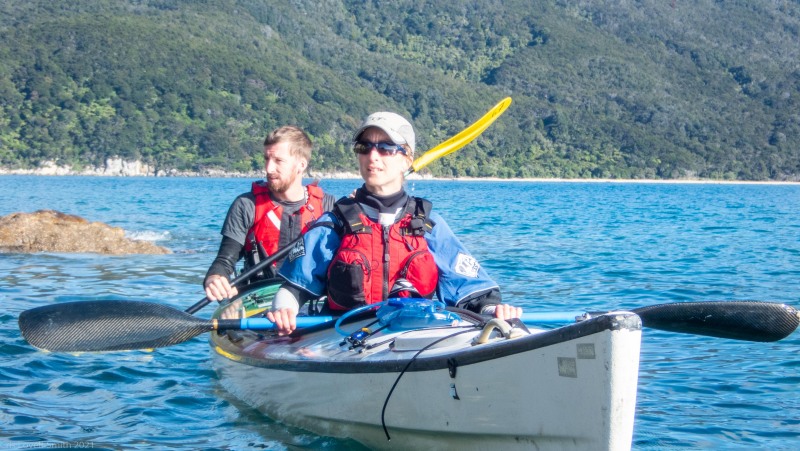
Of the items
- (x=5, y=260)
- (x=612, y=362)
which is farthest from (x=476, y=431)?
(x=5, y=260)

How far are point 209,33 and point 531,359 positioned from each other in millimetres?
121713

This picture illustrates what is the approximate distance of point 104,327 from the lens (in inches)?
185

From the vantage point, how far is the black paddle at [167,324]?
4.66 meters

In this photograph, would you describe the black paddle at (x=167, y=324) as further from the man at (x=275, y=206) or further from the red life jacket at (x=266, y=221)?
the red life jacket at (x=266, y=221)

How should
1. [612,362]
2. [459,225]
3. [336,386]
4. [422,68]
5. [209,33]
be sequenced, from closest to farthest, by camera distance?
1. [612,362]
2. [336,386]
3. [459,225]
4. [209,33]
5. [422,68]

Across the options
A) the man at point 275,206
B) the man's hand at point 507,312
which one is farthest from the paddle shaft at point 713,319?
the man at point 275,206

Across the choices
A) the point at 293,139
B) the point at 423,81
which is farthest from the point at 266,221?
the point at 423,81

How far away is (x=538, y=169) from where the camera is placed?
110562 millimetres

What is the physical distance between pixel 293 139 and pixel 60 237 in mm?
10038

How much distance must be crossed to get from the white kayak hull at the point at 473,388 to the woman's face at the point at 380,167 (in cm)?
68

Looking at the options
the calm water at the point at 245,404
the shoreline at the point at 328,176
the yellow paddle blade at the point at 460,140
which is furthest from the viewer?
the shoreline at the point at 328,176

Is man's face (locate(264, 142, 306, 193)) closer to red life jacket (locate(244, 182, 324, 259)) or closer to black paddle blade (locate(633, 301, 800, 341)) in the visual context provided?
red life jacket (locate(244, 182, 324, 259))

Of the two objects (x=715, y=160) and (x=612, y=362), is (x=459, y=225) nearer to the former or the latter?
(x=612, y=362)

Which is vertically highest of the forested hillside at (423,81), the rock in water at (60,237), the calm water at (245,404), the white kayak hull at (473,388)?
the forested hillside at (423,81)
